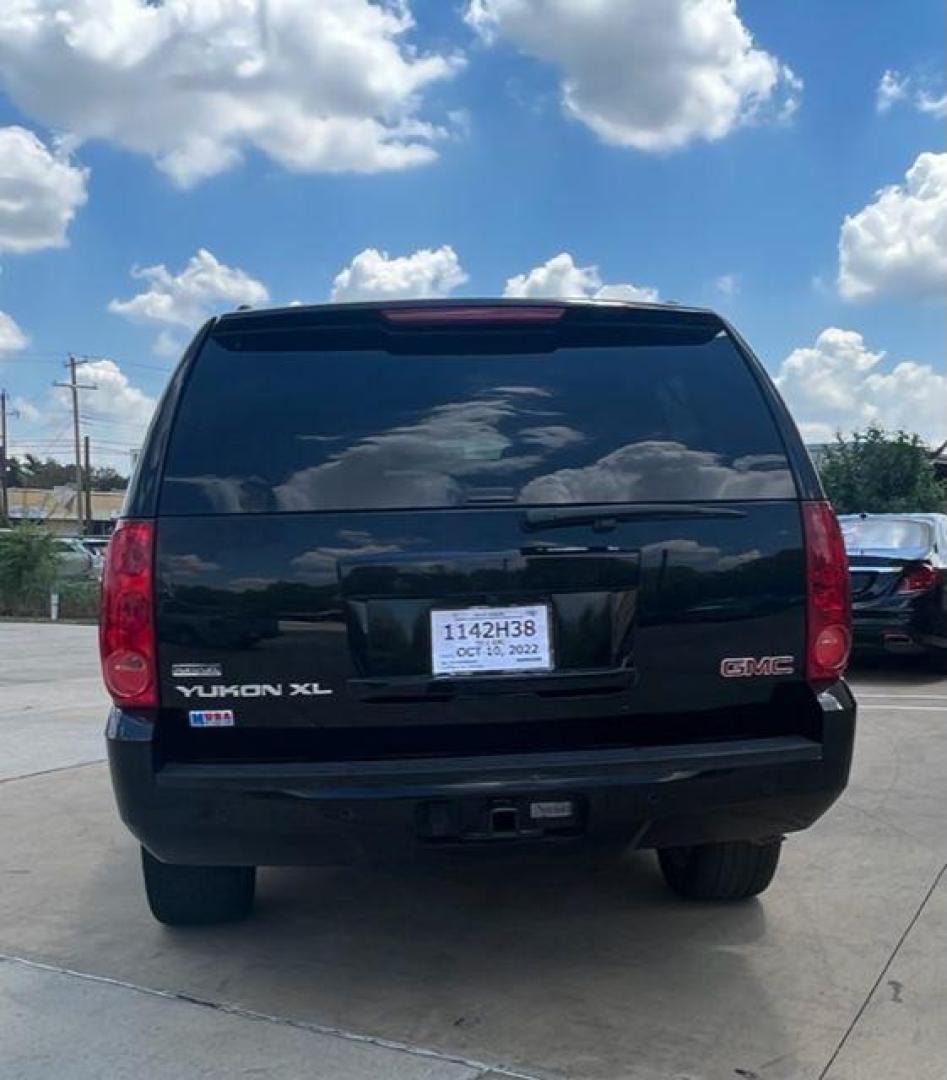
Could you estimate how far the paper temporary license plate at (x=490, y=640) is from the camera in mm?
2994

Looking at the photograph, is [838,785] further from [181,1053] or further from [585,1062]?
[181,1053]

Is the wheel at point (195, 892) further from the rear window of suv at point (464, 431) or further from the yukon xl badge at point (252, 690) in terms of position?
the rear window of suv at point (464, 431)

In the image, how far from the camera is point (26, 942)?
Result: 3955 millimetres

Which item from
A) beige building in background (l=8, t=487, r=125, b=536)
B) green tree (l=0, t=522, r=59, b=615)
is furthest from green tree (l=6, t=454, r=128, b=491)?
green tree (l=0, t=522, r=59, b=615)

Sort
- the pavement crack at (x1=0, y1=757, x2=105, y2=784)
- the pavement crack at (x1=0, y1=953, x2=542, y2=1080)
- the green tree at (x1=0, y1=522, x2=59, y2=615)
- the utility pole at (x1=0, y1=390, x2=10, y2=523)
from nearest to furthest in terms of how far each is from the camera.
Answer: the pavement crack at (x1=0, y1=953, x2=542, y2=1080) < the pavement crack at (x1=0, y1=757, x2=105, y2=784) < the green tree at (x1=0, y1=522, x2=59, y2=615) < the utility pole at (x1=0, y1=390, x2=10, y2=523)

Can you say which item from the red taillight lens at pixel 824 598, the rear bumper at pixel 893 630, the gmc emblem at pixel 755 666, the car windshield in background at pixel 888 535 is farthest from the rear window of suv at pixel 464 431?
the car windshield in background at pixel 888 535

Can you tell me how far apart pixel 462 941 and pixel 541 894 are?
538mm

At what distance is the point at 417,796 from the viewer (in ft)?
9.63

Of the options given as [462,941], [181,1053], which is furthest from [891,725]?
[181,1053]

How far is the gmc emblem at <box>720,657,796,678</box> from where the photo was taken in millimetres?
3086

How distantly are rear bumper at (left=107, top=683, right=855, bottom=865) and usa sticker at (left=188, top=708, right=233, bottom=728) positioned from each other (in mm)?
113

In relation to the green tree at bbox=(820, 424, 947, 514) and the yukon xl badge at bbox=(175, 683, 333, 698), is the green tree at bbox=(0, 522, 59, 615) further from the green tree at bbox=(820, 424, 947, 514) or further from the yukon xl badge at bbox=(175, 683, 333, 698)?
the yukon xl badge at bbox=(175, 683, 333, 698)

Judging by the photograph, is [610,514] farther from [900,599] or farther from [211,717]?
[900,599]

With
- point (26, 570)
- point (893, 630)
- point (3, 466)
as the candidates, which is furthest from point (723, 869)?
point (3, 466)
